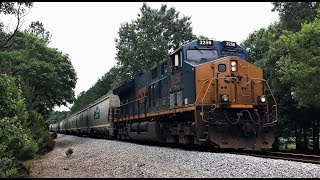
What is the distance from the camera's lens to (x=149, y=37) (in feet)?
152

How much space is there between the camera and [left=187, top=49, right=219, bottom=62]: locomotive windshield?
15555 mm

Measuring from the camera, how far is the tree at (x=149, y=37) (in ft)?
148

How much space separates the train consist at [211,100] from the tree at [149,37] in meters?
25.9

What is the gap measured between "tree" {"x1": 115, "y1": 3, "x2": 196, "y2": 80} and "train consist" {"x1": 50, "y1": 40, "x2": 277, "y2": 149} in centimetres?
2591

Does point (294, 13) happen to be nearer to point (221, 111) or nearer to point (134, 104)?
point (134, 104)

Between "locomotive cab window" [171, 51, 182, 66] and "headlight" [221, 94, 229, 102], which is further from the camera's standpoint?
"locomotive cab window" [171, 51, 182, 66]

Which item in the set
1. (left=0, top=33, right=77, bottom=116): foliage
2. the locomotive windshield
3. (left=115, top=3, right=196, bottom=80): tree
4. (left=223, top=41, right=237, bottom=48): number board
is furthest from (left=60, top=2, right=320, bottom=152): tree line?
(left=0, top=33, right=77, bottom=116): foliage

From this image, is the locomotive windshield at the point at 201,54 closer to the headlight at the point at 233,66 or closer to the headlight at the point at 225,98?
the headlight at the point at 233,66

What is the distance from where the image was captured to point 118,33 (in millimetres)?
47531

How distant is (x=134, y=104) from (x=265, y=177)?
51.9ft

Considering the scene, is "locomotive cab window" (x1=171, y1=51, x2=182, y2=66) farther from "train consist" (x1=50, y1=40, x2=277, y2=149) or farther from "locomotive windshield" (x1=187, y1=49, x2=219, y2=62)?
"locomotive windshield" (x1=187, y1=49, x2=219, y2=62)

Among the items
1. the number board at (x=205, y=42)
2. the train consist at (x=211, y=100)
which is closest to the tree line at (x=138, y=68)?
the train consist at (x=211, y=100)

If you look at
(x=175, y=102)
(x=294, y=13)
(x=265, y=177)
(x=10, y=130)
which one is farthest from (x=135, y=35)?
(x=265, y=177)

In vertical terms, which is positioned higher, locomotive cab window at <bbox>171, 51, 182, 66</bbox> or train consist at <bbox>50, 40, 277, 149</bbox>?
locomotive cab window at <bbox>171, 51, 182, 66</bbox>
